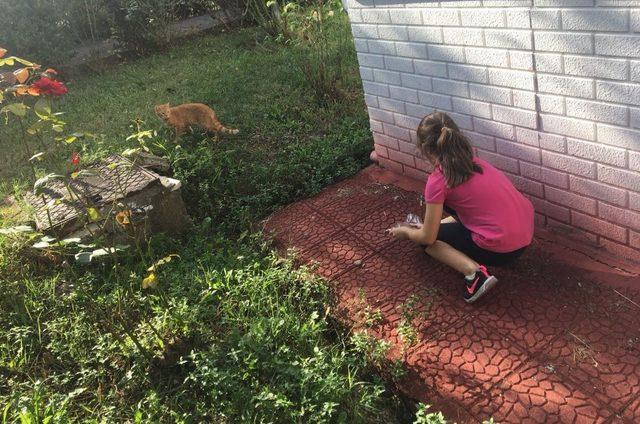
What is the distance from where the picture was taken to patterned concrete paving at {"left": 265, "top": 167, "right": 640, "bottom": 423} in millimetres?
2092

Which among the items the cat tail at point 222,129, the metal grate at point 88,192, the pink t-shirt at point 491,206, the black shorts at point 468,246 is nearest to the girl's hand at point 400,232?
the black shorts at point 468,246

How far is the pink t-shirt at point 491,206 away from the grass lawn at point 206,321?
0.79 metres

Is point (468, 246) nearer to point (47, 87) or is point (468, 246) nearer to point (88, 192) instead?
point (47, 87)

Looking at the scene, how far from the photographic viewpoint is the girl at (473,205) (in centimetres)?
259

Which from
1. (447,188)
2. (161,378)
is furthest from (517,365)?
(161,378)

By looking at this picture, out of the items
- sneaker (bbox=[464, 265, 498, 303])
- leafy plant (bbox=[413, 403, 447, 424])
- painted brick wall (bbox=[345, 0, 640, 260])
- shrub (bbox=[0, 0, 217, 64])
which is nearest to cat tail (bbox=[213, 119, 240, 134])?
painted brick wall (bbox=[345, 0, 640, 260])

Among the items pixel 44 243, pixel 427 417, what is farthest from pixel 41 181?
pixel 427 417

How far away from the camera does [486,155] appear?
3.07 meters

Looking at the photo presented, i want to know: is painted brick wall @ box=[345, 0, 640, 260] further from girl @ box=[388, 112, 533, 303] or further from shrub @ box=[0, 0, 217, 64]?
shrub @ box=[0, 0, 217, 64]

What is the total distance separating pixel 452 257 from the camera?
9.02ft

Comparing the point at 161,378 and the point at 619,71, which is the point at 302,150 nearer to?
the point at 161,378

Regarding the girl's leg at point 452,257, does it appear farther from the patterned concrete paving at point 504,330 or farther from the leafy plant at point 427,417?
the leafy plant at point 427,417

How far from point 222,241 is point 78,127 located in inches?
132

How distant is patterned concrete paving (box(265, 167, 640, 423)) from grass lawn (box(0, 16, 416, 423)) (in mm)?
202
